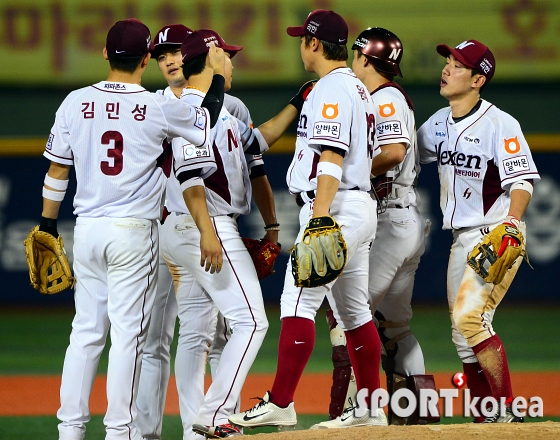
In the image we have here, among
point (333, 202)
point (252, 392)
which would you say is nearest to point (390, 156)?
point (333, 202)

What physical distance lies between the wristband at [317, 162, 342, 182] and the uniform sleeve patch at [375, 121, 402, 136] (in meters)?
0.57

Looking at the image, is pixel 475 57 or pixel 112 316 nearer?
pixel 112 316

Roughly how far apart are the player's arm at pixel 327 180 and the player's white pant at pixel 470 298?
1.02 metres

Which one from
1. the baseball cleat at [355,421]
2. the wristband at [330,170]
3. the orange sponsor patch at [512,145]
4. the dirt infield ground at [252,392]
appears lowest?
the dirt infield ground at [252,392]

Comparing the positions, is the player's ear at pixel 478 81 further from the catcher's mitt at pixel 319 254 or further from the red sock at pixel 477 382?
the red sock at pixel 477 382

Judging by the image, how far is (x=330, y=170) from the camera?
3828mm

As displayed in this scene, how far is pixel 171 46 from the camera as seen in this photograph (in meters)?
4.64

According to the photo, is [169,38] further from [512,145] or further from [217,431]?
[217,431]

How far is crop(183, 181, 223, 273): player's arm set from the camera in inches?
156

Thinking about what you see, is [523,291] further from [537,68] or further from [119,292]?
[119,292]

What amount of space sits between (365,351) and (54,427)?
208cm

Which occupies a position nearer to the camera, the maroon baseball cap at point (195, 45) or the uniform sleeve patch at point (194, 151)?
the uniform sleeve patch at point (194, 151)

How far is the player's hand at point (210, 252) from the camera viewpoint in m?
3.95

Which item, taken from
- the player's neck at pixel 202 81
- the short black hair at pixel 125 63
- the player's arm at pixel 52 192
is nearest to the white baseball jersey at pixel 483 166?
the player's neck at pixel 202 81
